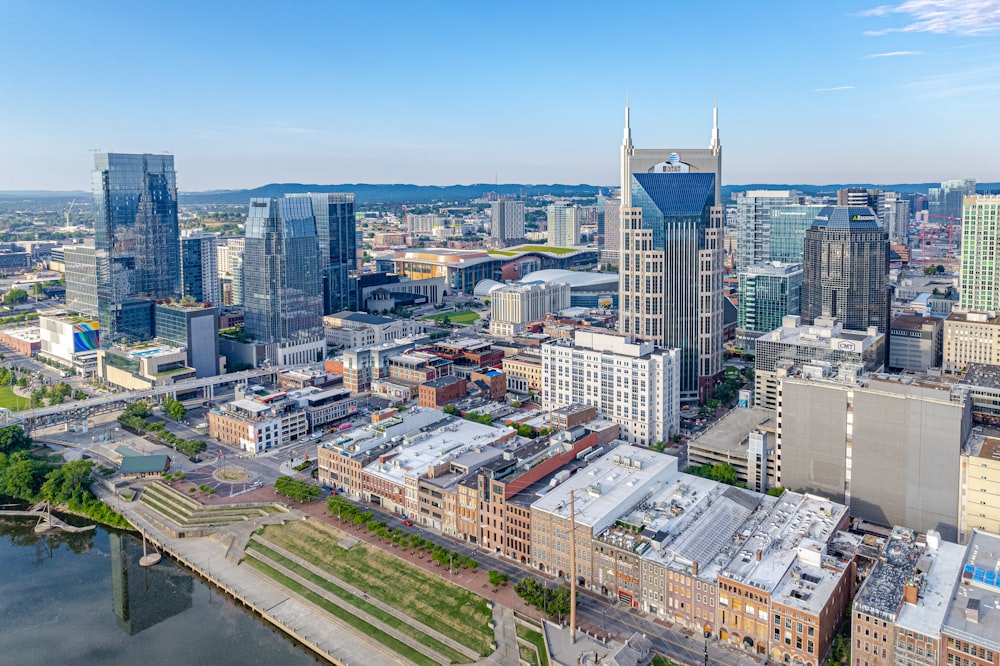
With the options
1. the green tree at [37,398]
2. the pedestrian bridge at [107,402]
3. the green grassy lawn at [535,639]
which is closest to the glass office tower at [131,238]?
the green tree at [37,398]

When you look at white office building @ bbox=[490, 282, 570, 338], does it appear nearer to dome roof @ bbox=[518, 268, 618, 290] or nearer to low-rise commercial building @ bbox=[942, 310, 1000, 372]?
dome roof @ bbox=[518, 268, 618, 290]

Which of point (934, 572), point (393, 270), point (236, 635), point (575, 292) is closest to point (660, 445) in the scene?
point (934, 572)

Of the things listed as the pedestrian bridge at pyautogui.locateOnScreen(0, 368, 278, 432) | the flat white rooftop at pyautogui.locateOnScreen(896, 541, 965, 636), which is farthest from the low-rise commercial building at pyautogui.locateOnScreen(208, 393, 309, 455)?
the flat white rooftop at pyautogui.locateOnScreen(896, 541, 965, 636)

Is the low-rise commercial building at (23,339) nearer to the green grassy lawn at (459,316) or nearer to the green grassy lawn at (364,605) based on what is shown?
the green grassy lawn at (459,316)

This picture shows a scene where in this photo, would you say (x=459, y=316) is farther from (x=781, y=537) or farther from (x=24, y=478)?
(x=781, y=537)

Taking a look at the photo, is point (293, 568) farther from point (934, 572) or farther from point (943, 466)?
point (943, 466)

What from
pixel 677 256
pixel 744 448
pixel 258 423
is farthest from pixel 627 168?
pixel 258 423
